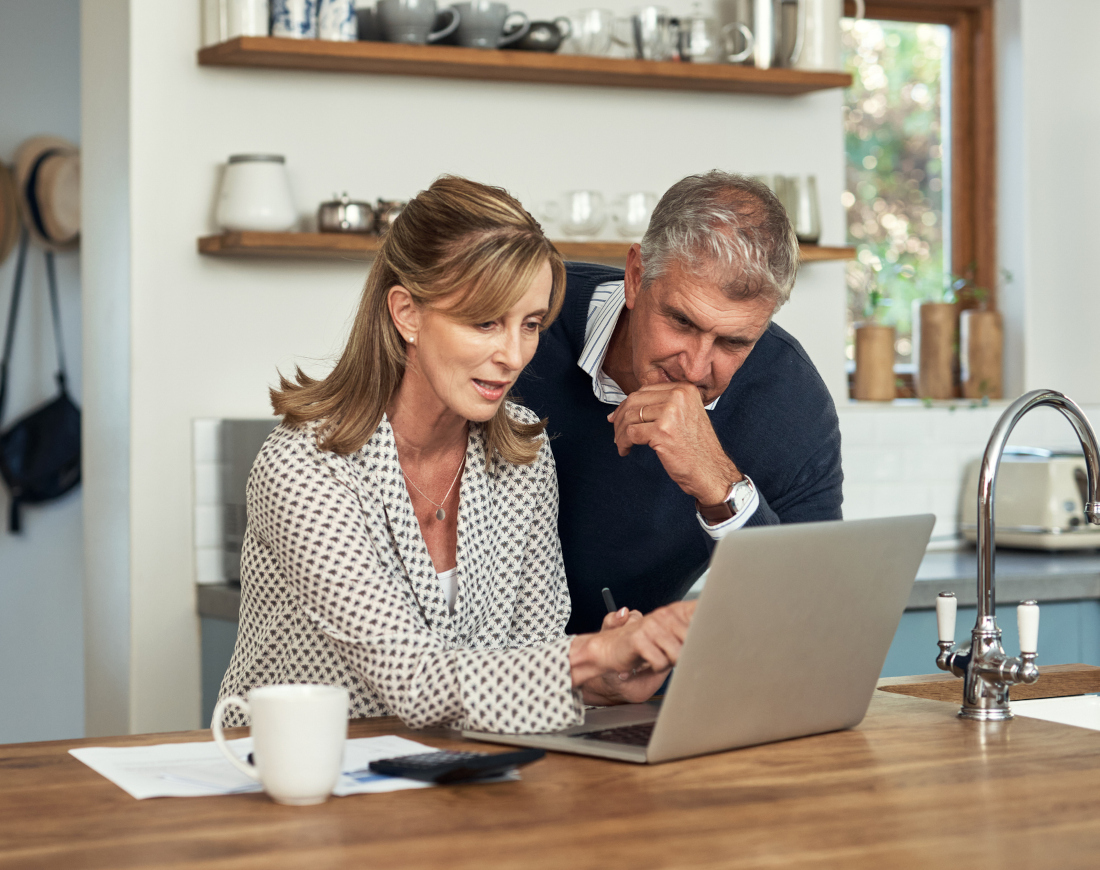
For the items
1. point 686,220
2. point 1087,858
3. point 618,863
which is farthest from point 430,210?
point 1087,858

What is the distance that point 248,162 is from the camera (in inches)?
124

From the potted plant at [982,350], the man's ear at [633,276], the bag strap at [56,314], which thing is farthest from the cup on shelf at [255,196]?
the potted plant at [982,350]

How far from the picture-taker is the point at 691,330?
191 centimetres

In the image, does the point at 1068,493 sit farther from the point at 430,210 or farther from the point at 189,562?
the point at 430,210

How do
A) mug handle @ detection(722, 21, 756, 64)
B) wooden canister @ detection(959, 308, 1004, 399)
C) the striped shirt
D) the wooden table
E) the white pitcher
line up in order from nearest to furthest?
the wooden table → the striped shirt → mug handle @ detection(722, 21, 756, 64) → the white pitcher → wooden canister @ detection(959, 308, 1004, 399)

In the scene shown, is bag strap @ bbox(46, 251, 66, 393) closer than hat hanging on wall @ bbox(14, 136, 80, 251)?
No

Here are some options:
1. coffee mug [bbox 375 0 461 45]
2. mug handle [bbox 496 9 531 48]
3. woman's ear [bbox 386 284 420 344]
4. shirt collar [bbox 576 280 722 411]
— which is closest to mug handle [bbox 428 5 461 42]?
coffee mug [bbox 375 0 461 45]

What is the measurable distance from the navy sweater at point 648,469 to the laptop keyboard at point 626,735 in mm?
657

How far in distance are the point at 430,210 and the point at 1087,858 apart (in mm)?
1037

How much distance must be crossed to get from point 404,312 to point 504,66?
1.67 metres

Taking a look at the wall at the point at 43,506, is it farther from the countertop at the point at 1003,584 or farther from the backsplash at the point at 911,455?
the backsplash at the point at 911,455

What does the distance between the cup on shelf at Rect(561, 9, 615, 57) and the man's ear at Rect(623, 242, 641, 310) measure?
1.55 m

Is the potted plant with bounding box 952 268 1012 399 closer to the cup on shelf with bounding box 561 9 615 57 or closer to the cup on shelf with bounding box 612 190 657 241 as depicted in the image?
the cup on shelf with bounding box 612 190 657 241

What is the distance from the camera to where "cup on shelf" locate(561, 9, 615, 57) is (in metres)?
3.43
